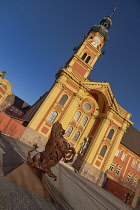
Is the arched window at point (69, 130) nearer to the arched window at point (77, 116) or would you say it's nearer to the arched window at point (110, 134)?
the arched window at point (77, 116)

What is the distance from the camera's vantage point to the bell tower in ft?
77.2

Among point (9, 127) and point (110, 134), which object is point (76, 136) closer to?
point (110, 134)

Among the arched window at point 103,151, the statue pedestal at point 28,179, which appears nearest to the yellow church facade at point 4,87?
the arched window at point 103,151

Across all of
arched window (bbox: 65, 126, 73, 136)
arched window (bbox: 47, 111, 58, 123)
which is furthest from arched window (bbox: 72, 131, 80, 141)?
arched window (bbox: 47, 111, 58, 123)

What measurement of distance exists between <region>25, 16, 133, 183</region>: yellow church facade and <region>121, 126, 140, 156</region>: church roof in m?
6.25

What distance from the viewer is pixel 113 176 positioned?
78.7 feet

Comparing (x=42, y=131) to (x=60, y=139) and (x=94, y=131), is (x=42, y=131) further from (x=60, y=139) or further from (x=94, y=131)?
(x=60, y=139)

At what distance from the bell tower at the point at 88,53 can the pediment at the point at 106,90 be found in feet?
7.32

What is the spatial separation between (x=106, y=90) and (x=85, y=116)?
18.8 ft

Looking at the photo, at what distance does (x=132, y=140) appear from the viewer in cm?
2970

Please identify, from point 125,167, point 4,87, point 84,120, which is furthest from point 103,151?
point 4,87

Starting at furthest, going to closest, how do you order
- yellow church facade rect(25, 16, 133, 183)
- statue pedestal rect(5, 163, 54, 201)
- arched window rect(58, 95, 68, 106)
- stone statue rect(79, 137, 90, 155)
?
stone statue rect(79, 137, 90, 155), arched window rect(58, 95, 68, 106), yellow church facade rect(25, 16, 133, 183), statue pedestal rect(5, 163, 54, 201)

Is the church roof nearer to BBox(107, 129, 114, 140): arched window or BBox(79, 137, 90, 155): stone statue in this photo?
BBox(107, 129, 114, 140): arched window

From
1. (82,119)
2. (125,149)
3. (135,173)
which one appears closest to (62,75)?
(82,119)
